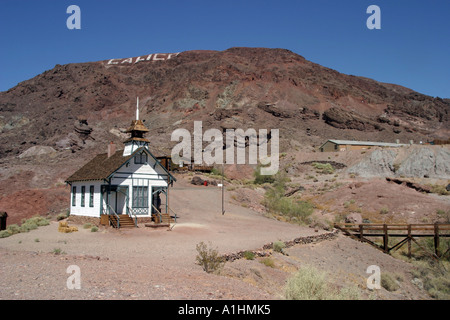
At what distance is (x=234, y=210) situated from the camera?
3672cm

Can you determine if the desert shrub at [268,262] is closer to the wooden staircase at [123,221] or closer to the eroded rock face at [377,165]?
the wooden staircase at [123,221]

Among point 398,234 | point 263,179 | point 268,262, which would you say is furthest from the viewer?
point 263,179

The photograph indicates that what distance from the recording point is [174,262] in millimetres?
14469

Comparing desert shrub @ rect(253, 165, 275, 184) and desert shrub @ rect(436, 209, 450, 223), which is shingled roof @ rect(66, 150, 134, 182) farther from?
desert shrub @ rect(253, 165, 275, 184)

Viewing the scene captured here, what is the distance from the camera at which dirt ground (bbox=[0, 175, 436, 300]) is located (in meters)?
9.51

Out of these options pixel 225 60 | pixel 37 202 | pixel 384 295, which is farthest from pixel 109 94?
pixel 384 295

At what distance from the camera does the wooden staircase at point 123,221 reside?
24297 mm

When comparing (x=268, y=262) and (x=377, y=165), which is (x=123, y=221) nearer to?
(x=268, y=262)

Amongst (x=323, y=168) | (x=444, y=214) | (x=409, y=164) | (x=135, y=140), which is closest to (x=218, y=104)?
(x=323, y=168)

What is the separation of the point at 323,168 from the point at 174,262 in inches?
2050

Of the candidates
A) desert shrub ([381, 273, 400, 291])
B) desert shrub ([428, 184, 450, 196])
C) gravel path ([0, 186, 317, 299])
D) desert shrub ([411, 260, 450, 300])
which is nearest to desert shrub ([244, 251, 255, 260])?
gravel path ([0, 186, 317, 299])

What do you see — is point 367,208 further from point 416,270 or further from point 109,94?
point 109,94

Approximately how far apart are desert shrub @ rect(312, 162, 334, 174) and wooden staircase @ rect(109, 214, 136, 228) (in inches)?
1693

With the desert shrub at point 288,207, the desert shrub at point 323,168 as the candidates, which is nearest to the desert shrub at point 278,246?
the desert shrub at point 288,207
